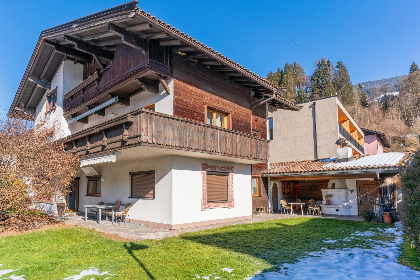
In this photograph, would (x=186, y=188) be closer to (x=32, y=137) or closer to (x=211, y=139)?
(x=211, y=139)

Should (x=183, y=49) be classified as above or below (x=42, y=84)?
below

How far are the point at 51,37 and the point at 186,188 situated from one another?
10.8m

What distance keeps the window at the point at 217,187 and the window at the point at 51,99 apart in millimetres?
13280

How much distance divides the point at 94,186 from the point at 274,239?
1266cm

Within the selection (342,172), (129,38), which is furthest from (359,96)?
(129,38)

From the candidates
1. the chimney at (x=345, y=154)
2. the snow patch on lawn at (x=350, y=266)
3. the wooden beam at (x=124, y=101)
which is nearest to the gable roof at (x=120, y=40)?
the wooden beam at (x=124, y=101)

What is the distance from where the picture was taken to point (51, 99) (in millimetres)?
21859

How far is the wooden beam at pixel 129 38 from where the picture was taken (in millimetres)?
11220

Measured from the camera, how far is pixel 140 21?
10.8 m

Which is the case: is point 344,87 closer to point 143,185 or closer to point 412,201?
point 143,185

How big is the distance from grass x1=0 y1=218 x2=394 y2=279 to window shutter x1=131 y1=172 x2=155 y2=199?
307 centimetres

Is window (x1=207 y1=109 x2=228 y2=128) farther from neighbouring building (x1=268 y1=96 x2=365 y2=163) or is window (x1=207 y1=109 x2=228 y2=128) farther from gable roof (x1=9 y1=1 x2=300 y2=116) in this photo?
neighbouring building (x1=268 y1=96 x2=365 y2=163)

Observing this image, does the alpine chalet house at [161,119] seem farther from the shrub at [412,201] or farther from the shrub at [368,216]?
the shrub at [412,201]

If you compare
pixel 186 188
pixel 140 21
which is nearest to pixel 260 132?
pixel 186 188
